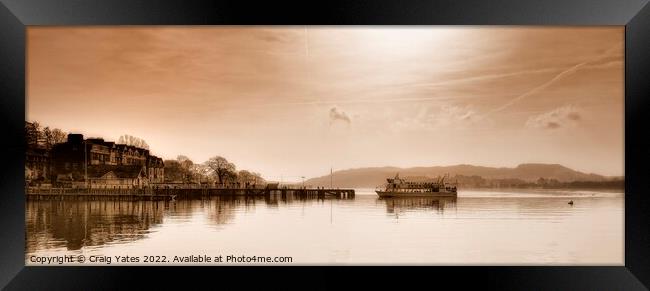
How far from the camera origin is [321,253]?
5582mm

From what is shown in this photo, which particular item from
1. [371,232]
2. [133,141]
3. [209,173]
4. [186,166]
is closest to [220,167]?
[209,173]

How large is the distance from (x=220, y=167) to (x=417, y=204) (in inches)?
70.7

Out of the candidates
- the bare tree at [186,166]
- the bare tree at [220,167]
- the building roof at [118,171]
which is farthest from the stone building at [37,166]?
the bare tree at [220,167]

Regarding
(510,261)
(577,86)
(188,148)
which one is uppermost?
(577,86)

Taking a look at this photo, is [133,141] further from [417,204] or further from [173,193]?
[417,204]

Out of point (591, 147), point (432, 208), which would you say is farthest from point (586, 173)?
point (432, 208)

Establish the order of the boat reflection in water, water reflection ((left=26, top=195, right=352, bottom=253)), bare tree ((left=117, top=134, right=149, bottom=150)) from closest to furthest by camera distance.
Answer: the boat reflection in water, water reflection ((left=26, top=195, right=352, bottom=253)), bare tree ((left=117, top=134, right=149, bottom=150))

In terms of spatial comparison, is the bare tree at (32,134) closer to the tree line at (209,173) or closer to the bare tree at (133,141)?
the bare tree at (133,141)

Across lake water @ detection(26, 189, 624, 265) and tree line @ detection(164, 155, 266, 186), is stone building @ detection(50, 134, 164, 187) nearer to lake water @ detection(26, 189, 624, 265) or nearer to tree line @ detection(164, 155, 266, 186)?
tree line @ detection(164, 155, 266, 186)

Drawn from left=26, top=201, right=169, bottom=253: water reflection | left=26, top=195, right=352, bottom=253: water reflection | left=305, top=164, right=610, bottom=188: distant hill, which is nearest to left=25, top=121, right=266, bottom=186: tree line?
left=26, top=195, right=352, bottom=253: water reflection

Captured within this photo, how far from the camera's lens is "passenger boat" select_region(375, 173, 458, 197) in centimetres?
552

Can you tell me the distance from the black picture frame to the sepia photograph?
9 centimetres

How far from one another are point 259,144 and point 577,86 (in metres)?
2.87

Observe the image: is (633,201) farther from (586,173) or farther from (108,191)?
(108,191)
